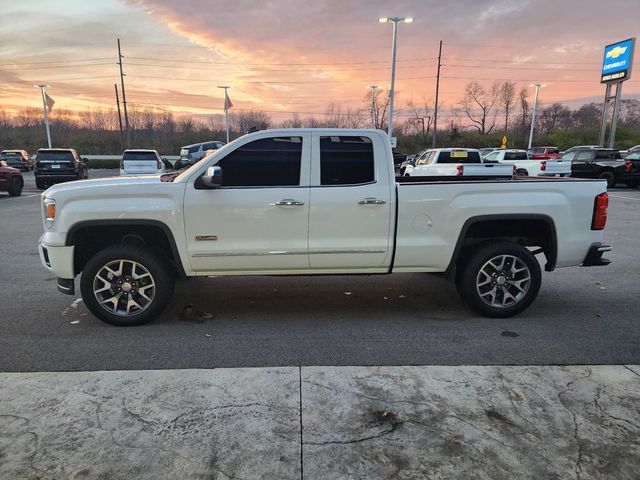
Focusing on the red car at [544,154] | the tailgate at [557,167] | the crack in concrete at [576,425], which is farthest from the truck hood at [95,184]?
the red car at [544,154]

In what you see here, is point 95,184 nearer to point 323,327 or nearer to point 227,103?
point 323,327

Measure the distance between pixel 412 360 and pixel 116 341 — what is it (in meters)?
2.68

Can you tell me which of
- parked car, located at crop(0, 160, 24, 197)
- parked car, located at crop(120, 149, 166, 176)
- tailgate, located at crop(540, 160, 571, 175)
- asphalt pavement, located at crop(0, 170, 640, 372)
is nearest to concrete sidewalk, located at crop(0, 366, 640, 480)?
asphalt pavement, located at crop(0, 170, 640, 372)

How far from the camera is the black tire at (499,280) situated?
4715 millimetres

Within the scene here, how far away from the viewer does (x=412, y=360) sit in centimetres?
382

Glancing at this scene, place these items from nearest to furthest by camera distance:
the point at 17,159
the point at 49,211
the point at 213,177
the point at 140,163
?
the point at 213,177 < the point at 49,211 < the point at 140,163 < the point at 17,159

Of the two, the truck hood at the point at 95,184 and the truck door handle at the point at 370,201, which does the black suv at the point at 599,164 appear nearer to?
the truck door handle at the point at 370,201

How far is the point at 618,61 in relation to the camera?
3353cm

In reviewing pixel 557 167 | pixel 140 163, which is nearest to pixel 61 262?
pixel 140 163

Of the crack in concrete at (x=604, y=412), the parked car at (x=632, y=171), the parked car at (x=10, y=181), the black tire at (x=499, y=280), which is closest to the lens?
the crack in concrete at (x=604, y=412)

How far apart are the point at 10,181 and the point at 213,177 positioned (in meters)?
16.9

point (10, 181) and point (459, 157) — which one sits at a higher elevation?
point (459, 157)

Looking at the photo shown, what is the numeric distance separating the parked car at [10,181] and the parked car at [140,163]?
12.5 ft

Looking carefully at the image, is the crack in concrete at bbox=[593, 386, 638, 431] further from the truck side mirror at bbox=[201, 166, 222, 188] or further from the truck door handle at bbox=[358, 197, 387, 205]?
the truck side mirror at bbox=[201, 166, 222, 188]
